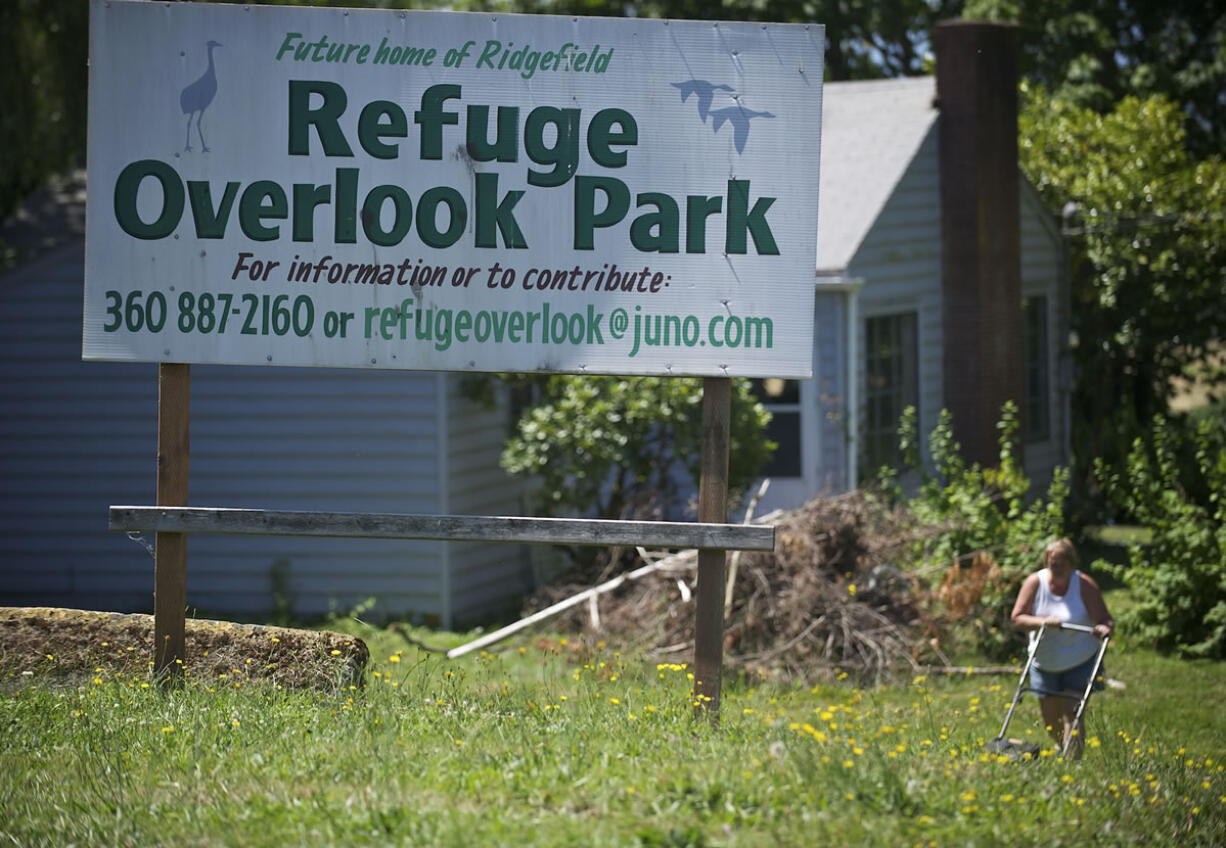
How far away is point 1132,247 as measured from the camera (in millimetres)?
17297

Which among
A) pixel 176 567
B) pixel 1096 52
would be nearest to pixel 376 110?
pixel 176 567

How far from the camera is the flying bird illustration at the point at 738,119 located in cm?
650

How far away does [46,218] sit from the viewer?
599 inches

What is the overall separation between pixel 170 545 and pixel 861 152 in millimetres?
10415

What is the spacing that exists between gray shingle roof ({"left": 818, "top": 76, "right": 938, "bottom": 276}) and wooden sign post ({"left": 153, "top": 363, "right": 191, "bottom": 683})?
754 cm

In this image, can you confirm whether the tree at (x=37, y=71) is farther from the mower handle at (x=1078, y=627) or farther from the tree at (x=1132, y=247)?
the mower handle at (x=1078, y=627)

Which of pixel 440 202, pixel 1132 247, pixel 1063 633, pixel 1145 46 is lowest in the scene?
pixel 1063 633

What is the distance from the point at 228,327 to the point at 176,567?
1230mm

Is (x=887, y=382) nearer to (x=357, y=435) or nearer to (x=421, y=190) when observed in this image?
(x=357, y=435)

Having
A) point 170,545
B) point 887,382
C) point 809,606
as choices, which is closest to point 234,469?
point 809,606

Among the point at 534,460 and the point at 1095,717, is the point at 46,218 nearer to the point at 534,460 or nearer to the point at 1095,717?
the point at 534,460

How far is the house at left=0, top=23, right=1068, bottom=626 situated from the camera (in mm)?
12516

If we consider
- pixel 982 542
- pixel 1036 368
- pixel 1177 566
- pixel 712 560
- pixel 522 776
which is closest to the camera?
pixel 522 776

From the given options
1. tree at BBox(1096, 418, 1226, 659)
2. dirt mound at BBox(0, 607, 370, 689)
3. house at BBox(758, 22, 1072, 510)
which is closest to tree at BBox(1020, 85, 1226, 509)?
house at BBox(758, 22, 1072, 510)
